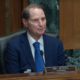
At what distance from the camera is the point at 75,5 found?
11.5 feet

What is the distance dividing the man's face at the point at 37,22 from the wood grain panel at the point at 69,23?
3.95ft

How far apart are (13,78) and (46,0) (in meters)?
2.31

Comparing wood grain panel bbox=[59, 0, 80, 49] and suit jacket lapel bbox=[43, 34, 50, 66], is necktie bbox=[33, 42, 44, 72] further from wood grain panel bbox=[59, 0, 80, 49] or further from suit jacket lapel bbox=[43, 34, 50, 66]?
wood grain panel bbox=[59, 0, 80, 49]

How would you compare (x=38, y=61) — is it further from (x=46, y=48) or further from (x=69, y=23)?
(x=69, y=23)

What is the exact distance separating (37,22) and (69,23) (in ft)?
4.35

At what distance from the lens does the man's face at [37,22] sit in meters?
2.25

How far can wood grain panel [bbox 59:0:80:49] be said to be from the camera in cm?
347

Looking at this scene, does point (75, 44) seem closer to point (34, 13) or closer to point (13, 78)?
point (34, 13)

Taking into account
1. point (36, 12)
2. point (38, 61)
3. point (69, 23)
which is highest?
point (36, 12)

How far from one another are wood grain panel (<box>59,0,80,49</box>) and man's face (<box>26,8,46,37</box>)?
120 centimetres

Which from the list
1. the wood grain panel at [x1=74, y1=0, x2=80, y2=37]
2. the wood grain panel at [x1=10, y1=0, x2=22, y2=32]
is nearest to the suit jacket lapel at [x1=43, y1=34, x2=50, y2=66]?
the wood grain panel at [x1=10, y1=0, x2=22, y2=32]

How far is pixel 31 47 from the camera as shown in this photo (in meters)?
2.33

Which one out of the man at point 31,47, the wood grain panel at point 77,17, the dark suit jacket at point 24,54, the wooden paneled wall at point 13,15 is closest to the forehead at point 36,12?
the man at point 31,47

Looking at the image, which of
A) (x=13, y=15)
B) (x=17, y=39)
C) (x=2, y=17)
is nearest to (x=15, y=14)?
(x=13, y=15)
